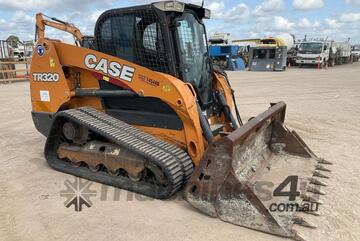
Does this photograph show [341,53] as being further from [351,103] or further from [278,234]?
[278,234]

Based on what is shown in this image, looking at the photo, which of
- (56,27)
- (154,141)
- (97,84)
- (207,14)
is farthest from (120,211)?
(56,27)

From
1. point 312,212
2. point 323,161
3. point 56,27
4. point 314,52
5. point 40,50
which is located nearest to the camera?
point 312,212

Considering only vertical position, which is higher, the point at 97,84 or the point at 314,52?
the point at 314,52

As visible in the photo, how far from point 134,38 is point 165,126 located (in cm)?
120

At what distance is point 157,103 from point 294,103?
24.6 ft

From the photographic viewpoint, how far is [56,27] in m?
6.04

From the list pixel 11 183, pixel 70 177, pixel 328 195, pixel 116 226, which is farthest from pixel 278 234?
pixel 11 183

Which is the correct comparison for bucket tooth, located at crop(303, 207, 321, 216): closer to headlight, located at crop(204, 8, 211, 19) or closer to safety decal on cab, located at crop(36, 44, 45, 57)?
headlight, located at crop(204, 8, 211, 19)

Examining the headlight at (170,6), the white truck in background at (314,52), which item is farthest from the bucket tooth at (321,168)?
the white truck in background at (314,52)

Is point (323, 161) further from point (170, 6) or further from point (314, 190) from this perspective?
point (170, 6)

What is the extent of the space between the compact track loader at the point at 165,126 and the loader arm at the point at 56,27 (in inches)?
23.3

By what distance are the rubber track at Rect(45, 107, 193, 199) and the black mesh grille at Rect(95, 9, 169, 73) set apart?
2.85 ft

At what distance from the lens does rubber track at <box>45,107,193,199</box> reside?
3893 millimetres

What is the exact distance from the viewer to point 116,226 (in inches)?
135
